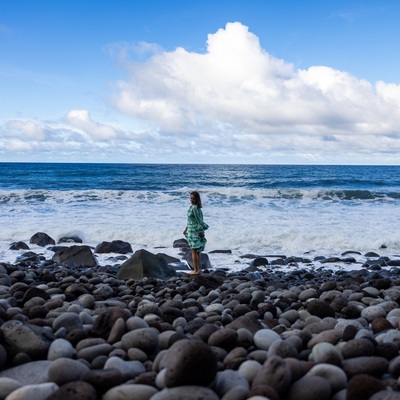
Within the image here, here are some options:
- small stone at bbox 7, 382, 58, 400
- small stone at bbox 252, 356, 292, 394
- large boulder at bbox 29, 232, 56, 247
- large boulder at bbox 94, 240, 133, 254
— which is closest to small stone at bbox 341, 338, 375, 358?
small stone at bbox 252, 356, 292, 394

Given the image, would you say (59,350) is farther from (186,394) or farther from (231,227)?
(231,227)

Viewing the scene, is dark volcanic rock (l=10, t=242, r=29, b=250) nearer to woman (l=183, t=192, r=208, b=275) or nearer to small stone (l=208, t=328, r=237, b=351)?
woman (l=183, t=192, r=208, b=275)

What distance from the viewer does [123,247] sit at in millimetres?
10852

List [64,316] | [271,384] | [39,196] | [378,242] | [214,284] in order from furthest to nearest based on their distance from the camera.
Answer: [39,196], [378,242], [214,284], [64,316], [271,384]

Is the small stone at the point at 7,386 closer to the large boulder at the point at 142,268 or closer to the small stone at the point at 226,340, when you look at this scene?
the small stone at the point at 226,340

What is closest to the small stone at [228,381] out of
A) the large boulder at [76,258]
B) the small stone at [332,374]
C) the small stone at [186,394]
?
the small stone at [186,394]

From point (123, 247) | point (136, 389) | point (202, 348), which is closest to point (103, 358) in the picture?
point (136, 389)

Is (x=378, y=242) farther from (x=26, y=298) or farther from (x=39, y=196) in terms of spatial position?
(x=39, y=196)

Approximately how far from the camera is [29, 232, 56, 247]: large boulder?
11719 millimetres

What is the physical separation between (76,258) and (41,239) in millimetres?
2932

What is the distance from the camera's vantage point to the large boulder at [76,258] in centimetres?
924

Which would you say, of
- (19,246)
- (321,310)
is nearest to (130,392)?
(321,310)

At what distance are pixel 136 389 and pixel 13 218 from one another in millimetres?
15261

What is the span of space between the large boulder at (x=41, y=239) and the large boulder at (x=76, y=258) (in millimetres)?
2287
